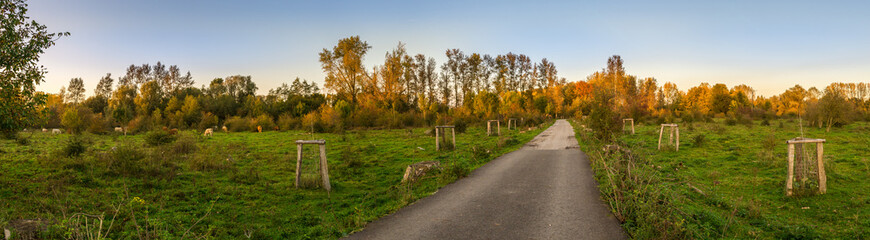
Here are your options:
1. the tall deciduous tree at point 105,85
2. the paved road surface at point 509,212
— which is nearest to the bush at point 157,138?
the paved road surface at point 509,212

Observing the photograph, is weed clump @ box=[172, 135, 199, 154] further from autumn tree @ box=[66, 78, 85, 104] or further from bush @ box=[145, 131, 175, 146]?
autumn tree @ box=[66, 78, 85, 104]

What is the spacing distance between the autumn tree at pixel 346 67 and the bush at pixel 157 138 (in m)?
29.1

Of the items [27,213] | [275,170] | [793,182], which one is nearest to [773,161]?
[793,182]

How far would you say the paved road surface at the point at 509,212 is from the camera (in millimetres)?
6184

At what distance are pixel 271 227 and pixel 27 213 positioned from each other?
4.76 m

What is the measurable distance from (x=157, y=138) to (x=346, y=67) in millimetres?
30404

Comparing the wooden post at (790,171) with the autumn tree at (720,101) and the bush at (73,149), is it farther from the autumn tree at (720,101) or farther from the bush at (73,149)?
the autumn tree at (720,101)

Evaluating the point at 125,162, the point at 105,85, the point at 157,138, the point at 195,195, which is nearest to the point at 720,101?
the point at 195,195

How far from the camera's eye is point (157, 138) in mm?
18281

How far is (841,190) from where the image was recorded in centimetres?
887

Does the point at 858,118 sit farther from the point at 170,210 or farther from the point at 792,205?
the point at 170,210

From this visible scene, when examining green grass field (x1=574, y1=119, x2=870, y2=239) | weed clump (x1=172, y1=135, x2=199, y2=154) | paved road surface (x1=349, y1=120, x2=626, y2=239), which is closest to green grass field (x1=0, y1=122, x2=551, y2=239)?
paved road surface (x1=349, y1=120, x2=626, y2=239)

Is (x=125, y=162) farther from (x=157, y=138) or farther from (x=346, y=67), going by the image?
(x=346, y=67)

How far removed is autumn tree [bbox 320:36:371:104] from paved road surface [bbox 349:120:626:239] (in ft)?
128
